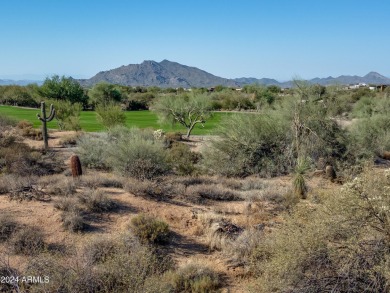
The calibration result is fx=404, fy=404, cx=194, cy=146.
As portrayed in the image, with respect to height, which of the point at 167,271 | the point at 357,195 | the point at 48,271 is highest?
the point at 357,195

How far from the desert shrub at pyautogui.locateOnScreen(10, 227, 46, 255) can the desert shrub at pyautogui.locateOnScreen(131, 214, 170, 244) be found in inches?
95.0

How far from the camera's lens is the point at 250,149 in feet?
68.1

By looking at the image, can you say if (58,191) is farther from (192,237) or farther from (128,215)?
(192,237)

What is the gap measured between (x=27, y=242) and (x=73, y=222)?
4.50 ft

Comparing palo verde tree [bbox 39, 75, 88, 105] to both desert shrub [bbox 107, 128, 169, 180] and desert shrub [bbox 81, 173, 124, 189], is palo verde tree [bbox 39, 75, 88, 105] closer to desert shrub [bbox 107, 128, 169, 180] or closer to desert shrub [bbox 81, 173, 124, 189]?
desert shrub [bbox 107, 128, 169, 180]

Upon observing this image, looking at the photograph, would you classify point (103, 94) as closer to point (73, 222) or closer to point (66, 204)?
point (66, 204)

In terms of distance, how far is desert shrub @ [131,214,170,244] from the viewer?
1074 cm

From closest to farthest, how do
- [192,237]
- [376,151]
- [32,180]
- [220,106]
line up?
[192,237] < [32,180] < [376,151] < [220,106]

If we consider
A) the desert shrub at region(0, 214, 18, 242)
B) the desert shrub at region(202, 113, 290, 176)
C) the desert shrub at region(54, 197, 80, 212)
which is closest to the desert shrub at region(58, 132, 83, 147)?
the desert shrub at region(202, 113, 290, 176)

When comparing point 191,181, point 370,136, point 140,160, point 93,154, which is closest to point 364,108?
point 370,136

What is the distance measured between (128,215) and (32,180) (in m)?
4.67

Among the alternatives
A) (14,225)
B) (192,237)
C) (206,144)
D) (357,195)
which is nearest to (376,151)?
(206,144)

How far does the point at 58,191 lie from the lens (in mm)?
13641

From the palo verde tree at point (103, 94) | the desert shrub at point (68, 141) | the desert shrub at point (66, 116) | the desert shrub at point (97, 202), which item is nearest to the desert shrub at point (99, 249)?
the desert shrub at point (97, 202)
